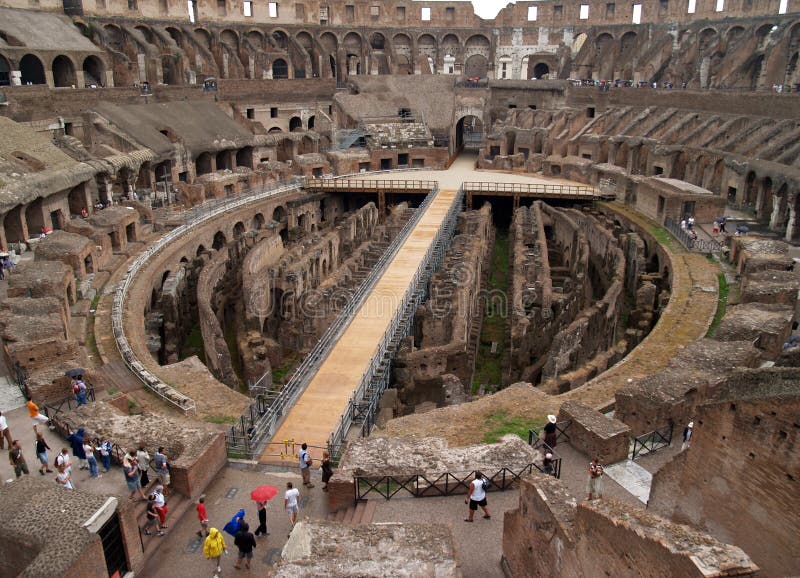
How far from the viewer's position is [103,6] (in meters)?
45.6

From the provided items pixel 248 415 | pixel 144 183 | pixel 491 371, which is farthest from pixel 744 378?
pixel 144 183

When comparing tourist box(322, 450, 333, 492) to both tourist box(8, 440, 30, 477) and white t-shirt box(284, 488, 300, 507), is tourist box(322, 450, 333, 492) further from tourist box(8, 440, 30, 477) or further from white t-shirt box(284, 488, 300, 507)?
tourist box(8, 440, 30, 477)

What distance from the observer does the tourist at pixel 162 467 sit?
417 inches

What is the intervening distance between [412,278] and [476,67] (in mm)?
42578

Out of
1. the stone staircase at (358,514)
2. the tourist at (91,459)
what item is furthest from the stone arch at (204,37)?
the stone staircase at (358,514)

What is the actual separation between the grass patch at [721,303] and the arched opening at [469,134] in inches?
1314

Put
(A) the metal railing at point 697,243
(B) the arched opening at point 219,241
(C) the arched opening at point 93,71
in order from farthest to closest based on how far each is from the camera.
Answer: (C) the arched opening at point 93,71 → (B) the arched opening at point 219,241 → (A) the metal railing at point 697,243

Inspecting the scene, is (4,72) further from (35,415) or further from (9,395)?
(35,415)

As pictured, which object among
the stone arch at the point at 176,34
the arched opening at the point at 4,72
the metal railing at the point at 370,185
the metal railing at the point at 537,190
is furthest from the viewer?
the stone arch at the point at 176,34

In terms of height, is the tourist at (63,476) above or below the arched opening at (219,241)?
above

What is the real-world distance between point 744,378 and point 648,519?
311cm

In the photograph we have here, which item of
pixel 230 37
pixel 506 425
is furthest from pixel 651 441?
pixel 230 37

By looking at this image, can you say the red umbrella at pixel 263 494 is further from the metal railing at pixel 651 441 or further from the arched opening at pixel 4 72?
the arched opening at pixel 4 72

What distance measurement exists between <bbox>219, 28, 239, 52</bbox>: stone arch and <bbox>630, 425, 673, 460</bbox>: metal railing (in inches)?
1908
